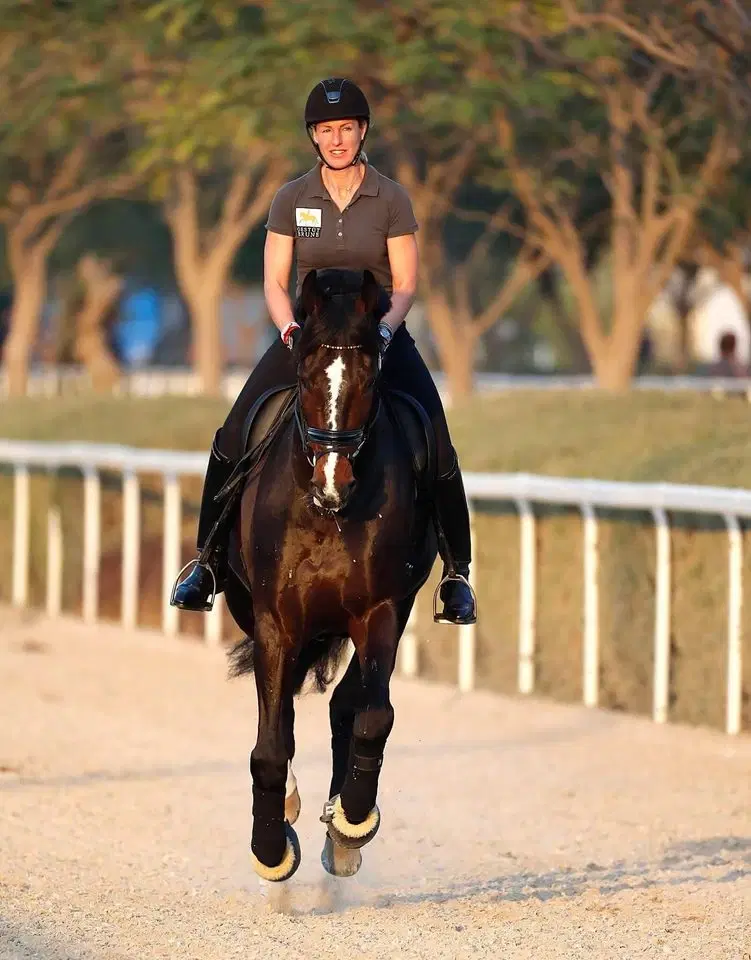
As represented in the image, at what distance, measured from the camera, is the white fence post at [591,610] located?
38.1 ft

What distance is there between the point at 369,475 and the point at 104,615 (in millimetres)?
9618

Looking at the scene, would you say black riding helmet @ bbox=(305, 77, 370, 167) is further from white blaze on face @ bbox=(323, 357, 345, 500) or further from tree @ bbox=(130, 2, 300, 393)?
tree @ bbox=(130, 2, 300, 393)

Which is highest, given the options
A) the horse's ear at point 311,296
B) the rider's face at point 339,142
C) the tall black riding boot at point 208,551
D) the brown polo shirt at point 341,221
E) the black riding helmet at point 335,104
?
the black riding helmet at point 335,104

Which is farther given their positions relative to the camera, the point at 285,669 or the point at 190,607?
the point at 190,607

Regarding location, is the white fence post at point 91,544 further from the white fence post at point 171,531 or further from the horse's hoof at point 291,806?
the horse's hoof at point 291,806

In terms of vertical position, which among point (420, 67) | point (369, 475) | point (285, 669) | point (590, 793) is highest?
point (420, 67)

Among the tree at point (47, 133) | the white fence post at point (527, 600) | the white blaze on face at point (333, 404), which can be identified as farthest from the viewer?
the tree at point (47, 133)

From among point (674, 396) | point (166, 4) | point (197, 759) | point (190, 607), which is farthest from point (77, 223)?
point (190, 607)

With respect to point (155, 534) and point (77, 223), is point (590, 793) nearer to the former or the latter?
point (155, 534)

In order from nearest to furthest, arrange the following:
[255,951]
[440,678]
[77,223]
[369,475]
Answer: [255,951], [369,475], [440,678], [77,223]

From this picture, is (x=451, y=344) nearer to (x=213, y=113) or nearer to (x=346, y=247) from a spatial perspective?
(x=213, y=113)

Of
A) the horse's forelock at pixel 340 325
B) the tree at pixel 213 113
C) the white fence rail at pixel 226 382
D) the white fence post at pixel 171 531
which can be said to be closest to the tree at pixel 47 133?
the tree at pixel 213 113

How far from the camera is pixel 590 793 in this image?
9.37 m

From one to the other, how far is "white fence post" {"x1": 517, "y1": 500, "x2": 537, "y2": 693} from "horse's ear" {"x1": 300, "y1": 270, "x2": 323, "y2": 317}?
19.3 feet
